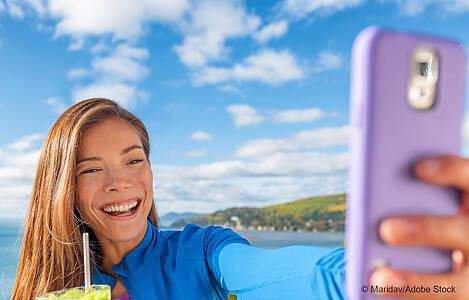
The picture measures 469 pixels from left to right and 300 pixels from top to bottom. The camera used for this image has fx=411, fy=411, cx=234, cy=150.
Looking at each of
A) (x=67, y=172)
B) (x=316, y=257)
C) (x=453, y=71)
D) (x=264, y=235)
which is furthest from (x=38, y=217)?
(x=264, y=235)

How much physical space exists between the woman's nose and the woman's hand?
1269 mm

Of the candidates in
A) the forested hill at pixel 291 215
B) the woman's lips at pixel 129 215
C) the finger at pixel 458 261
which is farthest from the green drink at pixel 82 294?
the forested hill at pixel 291 215

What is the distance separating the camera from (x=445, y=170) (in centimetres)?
59

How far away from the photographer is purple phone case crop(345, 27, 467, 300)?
59 centimetres

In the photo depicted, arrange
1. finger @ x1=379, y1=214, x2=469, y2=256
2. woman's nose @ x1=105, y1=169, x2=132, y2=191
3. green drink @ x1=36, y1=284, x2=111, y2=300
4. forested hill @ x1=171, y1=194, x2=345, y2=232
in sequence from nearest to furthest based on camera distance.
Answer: finger @ x1=379, y1=214, x2=469, y2=256, green drink @ x1=36, y1=284, x2=111, y2=300, woman's nose @ x1=105, y1=169, x2=132, y2=191, forested hill @ x1=171, y1=194, x2=345, y2=232

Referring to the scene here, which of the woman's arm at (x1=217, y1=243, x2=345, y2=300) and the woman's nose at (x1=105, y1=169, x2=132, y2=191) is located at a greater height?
the woman's nose at (x1=105, y1=169, x2=132, y2=191)

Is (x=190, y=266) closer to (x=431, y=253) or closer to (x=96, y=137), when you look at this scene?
(x=96, y=137)

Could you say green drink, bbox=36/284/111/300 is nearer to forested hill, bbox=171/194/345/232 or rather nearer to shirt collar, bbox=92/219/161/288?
shirt collar, bbox=92/219/161/288

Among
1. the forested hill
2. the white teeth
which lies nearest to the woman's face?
the white teeth

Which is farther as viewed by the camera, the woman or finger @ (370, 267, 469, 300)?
the woman

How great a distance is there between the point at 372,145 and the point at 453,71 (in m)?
0.18

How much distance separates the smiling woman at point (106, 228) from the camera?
1.70 meters

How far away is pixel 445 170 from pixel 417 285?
0.58 ft

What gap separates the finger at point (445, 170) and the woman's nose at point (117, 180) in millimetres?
1310
